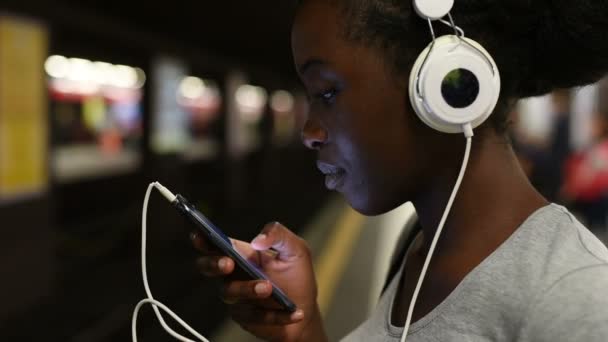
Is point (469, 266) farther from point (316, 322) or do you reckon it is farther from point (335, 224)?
point (335, 224)

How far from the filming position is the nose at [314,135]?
2.62 ft

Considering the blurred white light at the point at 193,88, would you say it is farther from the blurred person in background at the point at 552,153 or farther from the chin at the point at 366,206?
the chin at the point at 366,206

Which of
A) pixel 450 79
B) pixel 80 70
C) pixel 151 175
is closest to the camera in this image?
pixel 450 79

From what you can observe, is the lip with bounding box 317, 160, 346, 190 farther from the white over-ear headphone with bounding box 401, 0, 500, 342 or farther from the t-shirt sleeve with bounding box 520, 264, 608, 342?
the t-shirt sleeve with bounding box 520, 264, 608, 342

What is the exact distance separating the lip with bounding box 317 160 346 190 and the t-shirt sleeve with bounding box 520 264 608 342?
280mm

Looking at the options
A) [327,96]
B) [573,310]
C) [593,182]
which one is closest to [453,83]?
[327,96]

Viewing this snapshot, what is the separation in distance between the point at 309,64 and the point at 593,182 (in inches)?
179

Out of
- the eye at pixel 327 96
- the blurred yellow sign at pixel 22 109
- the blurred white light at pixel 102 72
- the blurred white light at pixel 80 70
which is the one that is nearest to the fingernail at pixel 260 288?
the eye at pixel 327 96

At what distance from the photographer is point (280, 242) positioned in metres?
0.95

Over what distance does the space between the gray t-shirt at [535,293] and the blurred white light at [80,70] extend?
531 inches

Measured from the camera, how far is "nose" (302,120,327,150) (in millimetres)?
800

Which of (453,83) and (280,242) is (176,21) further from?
(453,83)

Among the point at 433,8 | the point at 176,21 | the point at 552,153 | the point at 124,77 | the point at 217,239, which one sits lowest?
the point at 124,77

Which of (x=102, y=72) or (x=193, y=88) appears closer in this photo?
(x=102, y=72)
